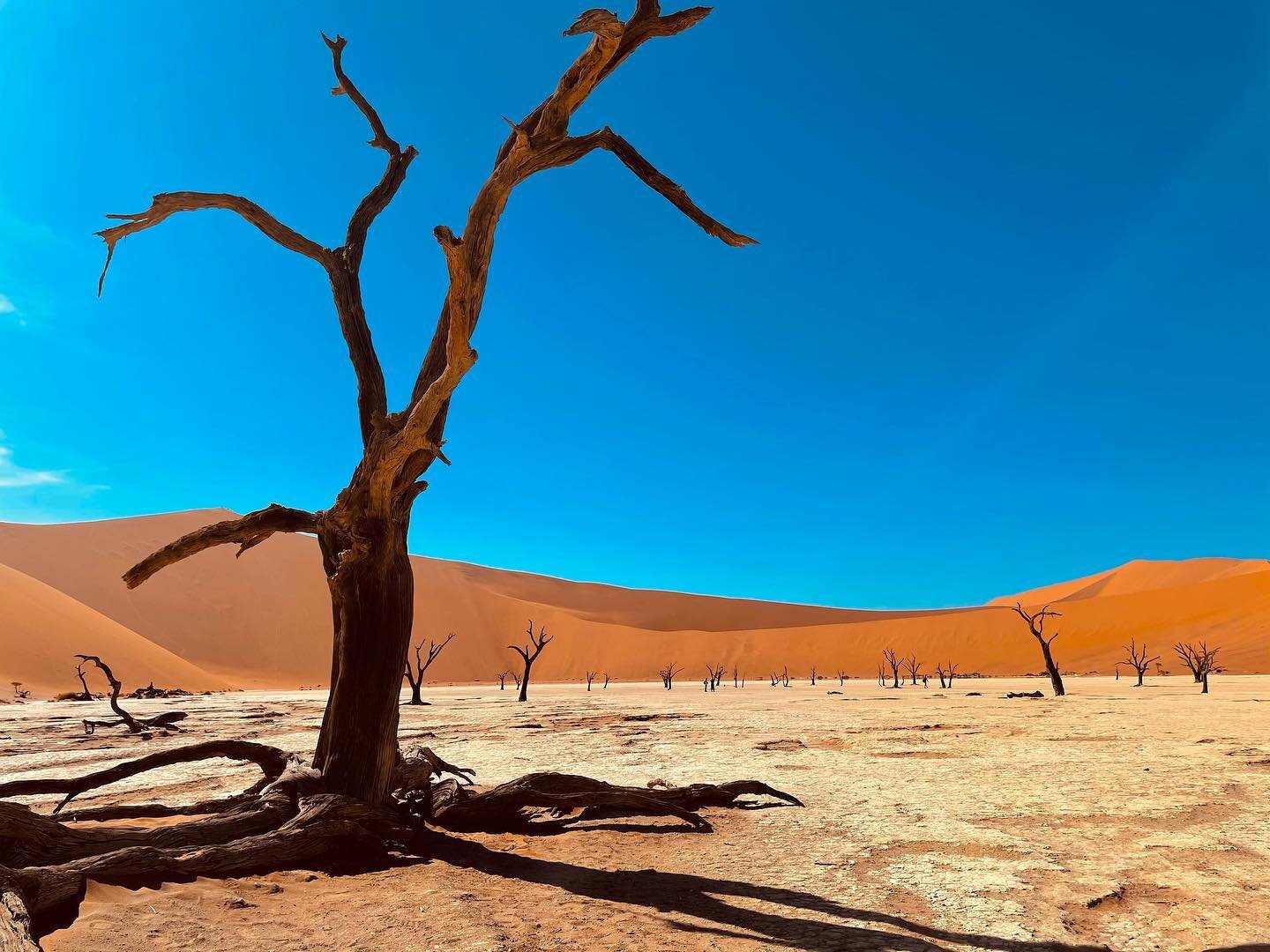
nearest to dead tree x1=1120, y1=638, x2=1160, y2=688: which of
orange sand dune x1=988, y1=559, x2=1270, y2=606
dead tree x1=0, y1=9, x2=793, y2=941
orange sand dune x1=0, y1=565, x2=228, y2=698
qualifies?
dead tree x1=0, y1=9, x2=793, y2=941

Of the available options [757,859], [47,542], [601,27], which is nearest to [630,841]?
[757,859]

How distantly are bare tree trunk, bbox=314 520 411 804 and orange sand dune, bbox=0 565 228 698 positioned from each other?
4400 centimetres

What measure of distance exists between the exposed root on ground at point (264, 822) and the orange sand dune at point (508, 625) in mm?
66137

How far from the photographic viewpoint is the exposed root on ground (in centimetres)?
392

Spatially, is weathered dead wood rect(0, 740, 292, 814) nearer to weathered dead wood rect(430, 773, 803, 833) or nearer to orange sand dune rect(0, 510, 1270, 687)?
weathered dead wood rect(430, 773, 803, 833)

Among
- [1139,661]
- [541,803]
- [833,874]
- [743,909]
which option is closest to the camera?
[743,909]

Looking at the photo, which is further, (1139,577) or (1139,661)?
(1139,577)

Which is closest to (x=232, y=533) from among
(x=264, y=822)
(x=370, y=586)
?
(x=370, y=586)

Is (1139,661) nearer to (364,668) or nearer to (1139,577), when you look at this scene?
(364,668)

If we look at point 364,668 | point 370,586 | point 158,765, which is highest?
point 370,586

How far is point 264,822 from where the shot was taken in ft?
17.1

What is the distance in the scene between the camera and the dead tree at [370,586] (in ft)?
14.1

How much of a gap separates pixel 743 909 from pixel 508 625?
314ft

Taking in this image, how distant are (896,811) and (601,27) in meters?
6.43
